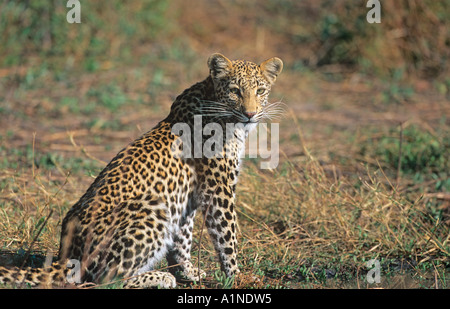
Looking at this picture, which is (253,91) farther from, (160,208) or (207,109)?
(160,208)

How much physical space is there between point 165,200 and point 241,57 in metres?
9.23

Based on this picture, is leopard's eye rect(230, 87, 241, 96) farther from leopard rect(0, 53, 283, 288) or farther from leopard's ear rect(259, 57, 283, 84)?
leopard's ear rect(259, 57, 283, 84)

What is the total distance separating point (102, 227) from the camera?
5348mm

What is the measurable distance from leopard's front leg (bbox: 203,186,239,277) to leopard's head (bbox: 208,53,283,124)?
0.68m

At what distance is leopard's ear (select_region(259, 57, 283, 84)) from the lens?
6.50 meters

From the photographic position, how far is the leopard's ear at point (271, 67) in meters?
6.50

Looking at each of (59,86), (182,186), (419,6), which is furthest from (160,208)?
(419,6)

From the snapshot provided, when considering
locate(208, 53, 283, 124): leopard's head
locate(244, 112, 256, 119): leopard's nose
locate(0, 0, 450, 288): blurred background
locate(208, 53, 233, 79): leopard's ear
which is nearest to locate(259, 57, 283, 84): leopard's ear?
locate(208, 53, 283, 124): leopard's head

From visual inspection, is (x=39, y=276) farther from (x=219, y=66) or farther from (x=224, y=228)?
(x=219, y=66)

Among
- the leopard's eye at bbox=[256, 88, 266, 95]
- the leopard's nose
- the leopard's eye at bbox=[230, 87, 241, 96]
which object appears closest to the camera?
the leopard's nose

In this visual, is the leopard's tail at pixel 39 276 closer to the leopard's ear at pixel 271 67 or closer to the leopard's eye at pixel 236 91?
the leopard's eye at pixel 236 91

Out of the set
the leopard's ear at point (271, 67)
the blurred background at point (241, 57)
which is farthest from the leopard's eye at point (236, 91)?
the blurred background at point (241, 57)
